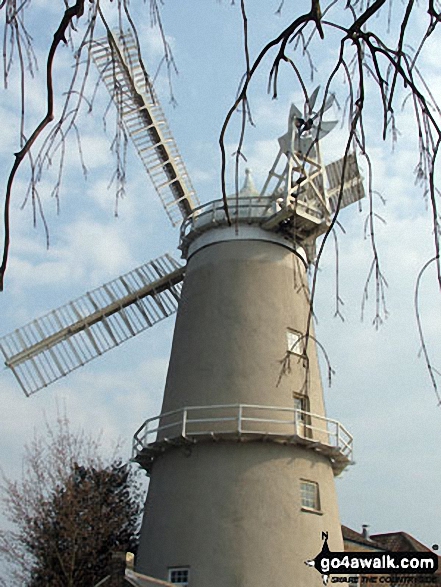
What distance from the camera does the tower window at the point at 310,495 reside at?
15352 millimetres

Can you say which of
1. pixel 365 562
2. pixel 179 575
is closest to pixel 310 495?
pixel 365 562

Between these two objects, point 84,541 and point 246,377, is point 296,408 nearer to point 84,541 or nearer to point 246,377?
point 246,377

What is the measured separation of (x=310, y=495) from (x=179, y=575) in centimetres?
309

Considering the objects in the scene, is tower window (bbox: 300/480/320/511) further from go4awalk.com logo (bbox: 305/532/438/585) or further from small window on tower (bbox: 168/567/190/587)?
small window on tower (bbox: 168/567/190/587)

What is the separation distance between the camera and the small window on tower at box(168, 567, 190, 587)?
567 inches

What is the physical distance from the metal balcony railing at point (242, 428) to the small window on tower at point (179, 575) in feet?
7.98

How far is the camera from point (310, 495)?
15516 millimetres

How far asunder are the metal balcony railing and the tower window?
0.74 metres

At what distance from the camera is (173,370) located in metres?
17.2

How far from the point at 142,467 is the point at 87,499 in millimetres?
8525

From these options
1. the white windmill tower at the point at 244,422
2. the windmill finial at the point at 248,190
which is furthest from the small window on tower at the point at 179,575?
the windmill finial at the point at 248,190

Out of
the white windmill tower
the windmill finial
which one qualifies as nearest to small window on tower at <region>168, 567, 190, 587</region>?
the white windmill tower

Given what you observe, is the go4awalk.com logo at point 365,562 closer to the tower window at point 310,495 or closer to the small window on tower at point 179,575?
the tower window at point 310,495

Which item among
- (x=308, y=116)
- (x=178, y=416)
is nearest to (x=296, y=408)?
(x=178, y=416)
